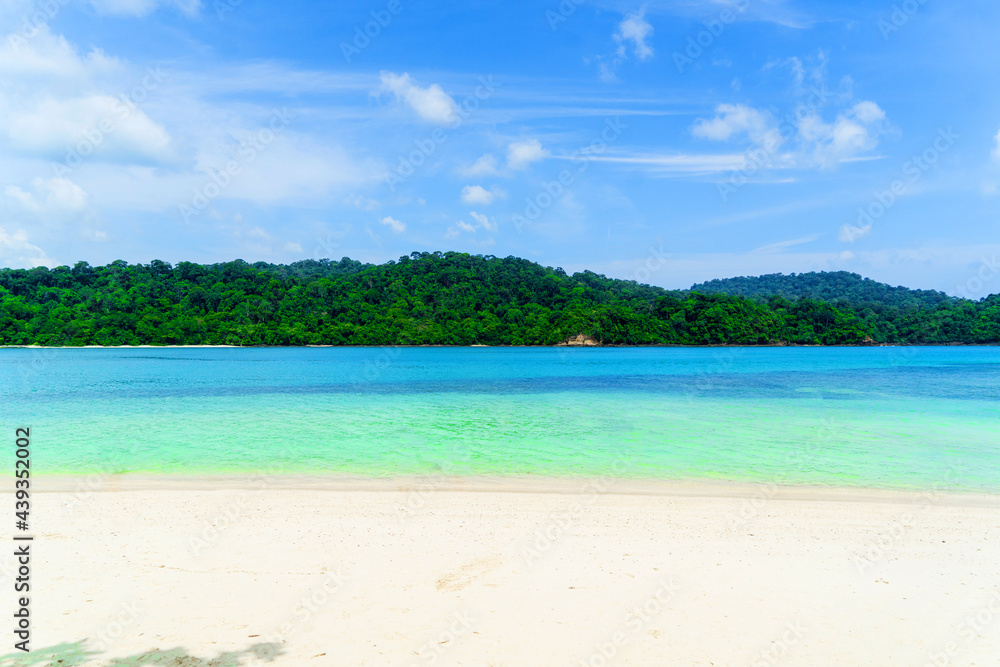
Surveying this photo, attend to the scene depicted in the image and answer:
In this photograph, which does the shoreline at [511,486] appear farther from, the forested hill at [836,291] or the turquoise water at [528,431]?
the forested hill at [836,291]

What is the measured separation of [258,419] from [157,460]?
21.4 ft

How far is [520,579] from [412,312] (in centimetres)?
10830

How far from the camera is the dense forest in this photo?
10262cm

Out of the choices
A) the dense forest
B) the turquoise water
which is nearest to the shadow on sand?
the turquoise water

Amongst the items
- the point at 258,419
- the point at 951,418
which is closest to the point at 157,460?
the point at 258,419

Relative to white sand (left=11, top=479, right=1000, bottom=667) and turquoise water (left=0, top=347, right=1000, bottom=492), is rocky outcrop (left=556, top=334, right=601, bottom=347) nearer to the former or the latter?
turquoise water (left=0, top=347, right=1000, bottom=492)

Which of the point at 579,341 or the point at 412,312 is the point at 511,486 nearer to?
the point at 579,341

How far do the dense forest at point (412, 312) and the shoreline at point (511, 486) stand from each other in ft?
320

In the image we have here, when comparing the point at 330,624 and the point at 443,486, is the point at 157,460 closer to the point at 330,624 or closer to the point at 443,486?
the point at 443,486

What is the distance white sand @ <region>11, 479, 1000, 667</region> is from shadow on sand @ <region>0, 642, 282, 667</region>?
41 mm

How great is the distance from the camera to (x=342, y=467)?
11.5 meters

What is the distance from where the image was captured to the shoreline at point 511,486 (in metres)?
9.17

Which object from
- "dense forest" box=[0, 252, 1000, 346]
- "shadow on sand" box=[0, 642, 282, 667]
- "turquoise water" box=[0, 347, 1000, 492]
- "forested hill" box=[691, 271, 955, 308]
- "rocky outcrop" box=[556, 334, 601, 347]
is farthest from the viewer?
"forested hill" box=[691, 271, 955, 308]

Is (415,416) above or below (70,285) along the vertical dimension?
below
